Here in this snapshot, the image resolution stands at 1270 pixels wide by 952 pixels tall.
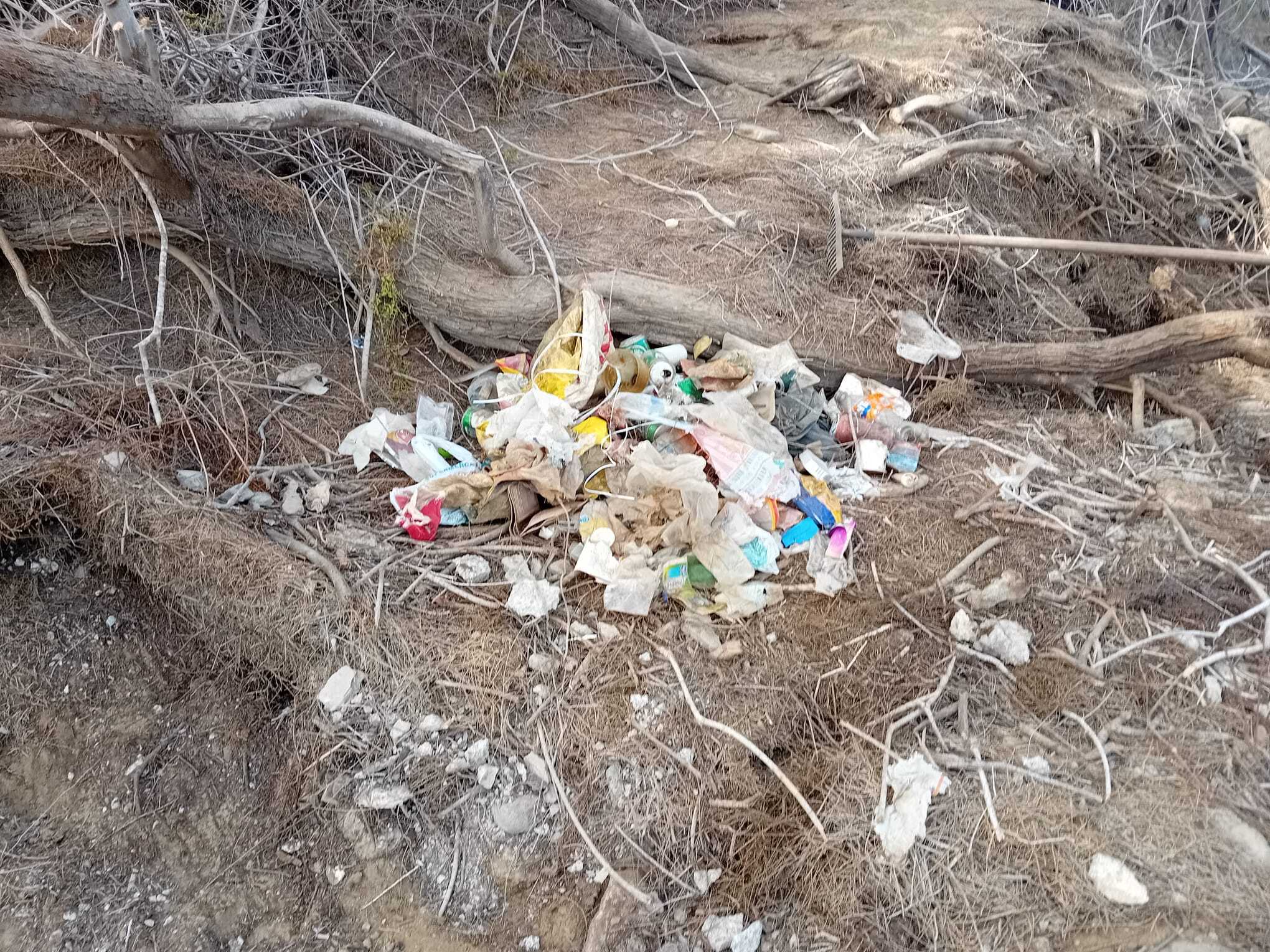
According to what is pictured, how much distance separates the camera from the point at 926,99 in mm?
4457

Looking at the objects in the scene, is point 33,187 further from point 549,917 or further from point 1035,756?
point 1035,756

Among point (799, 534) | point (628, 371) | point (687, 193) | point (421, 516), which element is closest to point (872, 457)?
point (799, 534)

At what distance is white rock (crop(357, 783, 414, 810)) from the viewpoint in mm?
2178

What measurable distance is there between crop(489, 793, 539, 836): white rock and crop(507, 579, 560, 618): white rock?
526 mm

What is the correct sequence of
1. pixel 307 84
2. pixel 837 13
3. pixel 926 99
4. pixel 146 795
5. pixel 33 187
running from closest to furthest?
pixel 146 795 → pixel 33 187 → pixel 307 84 → pixel 926 99 → pixel 837 13

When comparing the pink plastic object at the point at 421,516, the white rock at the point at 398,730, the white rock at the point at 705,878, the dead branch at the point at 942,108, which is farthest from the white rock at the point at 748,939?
the dead branch at the point at 942,108

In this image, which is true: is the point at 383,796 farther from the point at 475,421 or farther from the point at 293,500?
the point at 475,421

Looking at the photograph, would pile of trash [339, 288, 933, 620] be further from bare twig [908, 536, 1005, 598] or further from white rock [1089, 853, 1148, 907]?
white rock [1089, 853, 1148, 907]

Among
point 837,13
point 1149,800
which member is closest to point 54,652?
point 1149,800

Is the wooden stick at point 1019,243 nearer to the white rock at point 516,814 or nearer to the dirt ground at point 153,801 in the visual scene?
the white rock at point 516,814

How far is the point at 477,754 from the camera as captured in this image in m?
2.23

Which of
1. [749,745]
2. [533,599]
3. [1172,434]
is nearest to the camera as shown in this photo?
[749,745]

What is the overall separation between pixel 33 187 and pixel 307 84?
46.7 inches

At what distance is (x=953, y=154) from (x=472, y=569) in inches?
128
